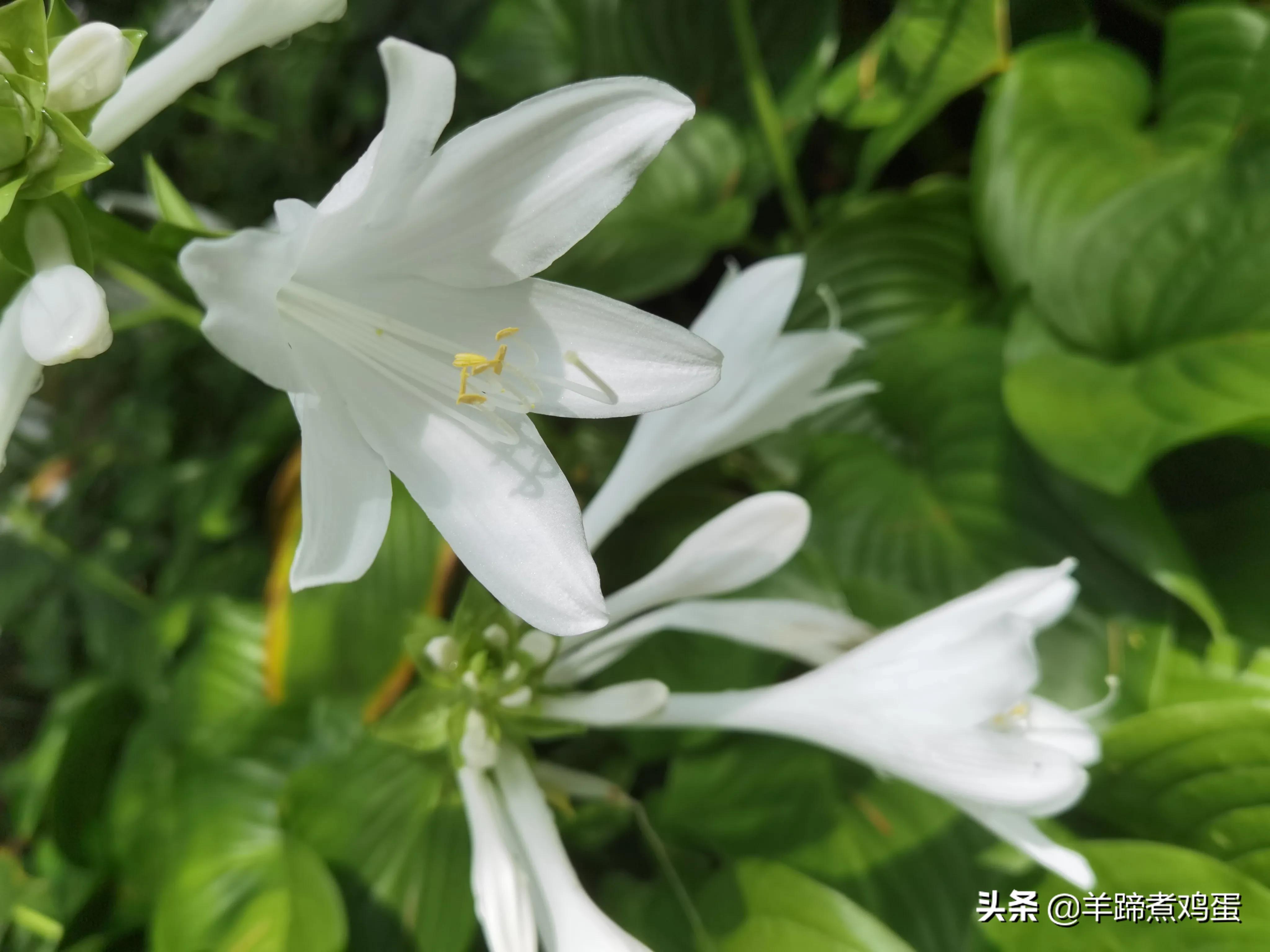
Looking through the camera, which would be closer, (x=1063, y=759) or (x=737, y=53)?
(x=1063, y=759)

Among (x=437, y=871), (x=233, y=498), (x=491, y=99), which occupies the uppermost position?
(x=491, y=99)

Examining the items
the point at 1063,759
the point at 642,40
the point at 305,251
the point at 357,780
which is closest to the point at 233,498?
the point at 357,780

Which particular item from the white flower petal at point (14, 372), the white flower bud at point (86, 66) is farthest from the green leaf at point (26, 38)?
the white flower petal at point (14, 372)

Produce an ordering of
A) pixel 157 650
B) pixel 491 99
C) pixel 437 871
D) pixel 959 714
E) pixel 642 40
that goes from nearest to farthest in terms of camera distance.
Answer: pixel 959 714
pixel 437 871
pixel 157 650
pixel 642 40
pixel 491 99

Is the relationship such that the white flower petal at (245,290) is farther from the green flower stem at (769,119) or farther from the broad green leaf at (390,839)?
the green flower stem at (769,119)

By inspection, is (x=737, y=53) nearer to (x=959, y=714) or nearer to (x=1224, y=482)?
(x=1224, y=482)

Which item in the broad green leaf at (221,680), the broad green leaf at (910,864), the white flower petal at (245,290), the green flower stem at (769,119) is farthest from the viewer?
the green flower stem at (769,119)
